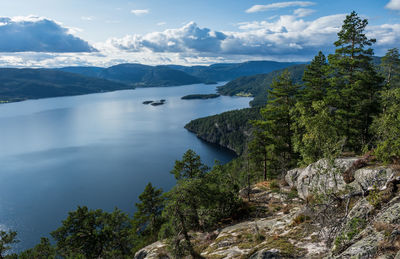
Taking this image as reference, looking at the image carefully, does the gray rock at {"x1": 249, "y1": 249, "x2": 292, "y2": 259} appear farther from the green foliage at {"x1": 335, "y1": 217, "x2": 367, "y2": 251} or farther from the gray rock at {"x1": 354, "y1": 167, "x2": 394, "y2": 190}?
the gray rock at {"x1": 354, "y1": 167, "x2": 394, "y2": 190}

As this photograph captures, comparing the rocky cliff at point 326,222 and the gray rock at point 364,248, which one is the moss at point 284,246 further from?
the gray rock at point 364,248

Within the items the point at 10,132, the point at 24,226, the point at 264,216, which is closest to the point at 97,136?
the point at 10,132

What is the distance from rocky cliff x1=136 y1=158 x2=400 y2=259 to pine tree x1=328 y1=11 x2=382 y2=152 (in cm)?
1151

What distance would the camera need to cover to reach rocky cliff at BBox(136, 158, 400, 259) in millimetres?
7234

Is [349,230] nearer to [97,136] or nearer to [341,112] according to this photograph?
[341,112]

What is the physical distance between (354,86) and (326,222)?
80.8 feet

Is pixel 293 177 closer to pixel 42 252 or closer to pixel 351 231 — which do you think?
pixel 351 231

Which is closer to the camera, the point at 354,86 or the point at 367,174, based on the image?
the point at 367,174

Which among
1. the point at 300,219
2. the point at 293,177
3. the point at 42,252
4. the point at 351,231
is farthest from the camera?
the point at 42,252

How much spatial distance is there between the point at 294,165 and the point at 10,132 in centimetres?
22439

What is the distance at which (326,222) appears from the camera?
10250 millimetres

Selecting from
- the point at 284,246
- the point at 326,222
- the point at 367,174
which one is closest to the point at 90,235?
the point at 284,246

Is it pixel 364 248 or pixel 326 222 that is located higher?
pixel 364 248

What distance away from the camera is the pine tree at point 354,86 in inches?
1136
